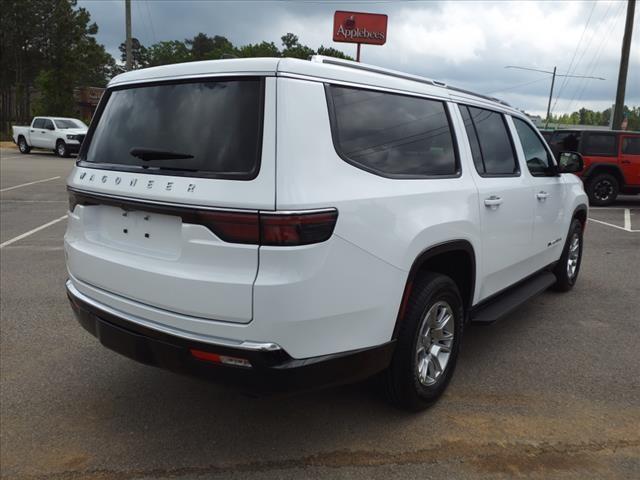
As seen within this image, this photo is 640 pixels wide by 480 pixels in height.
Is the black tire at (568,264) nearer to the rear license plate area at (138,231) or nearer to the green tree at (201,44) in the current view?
the rear license plate area at (138,231)

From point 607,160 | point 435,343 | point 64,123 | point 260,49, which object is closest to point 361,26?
point 607,160

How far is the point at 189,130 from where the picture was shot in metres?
2.58

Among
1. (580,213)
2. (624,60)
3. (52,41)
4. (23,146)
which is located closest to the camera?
(580,213)

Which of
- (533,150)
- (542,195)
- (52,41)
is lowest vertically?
(542,195)

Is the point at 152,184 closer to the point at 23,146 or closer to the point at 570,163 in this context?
the point at 570,163

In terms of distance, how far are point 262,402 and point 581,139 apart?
494 inches

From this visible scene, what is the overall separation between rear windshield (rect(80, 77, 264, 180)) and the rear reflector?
78 centimetres

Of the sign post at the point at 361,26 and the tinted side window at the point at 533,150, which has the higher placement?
the sign post at the point at 361,26

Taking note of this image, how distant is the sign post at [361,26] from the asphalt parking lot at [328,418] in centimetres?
1969

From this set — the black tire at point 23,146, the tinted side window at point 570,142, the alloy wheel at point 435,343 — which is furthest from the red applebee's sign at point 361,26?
the alloy wheel at point 435,343

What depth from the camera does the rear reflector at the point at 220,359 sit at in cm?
236

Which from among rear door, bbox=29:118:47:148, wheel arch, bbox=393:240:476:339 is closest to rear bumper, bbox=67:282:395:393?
wheel arch, bbox=393:240:476:339

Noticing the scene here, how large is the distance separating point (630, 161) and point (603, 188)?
85 cm

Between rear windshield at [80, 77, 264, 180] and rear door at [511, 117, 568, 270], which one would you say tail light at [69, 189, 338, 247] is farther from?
rear door at [511, 117, 568, 270]
